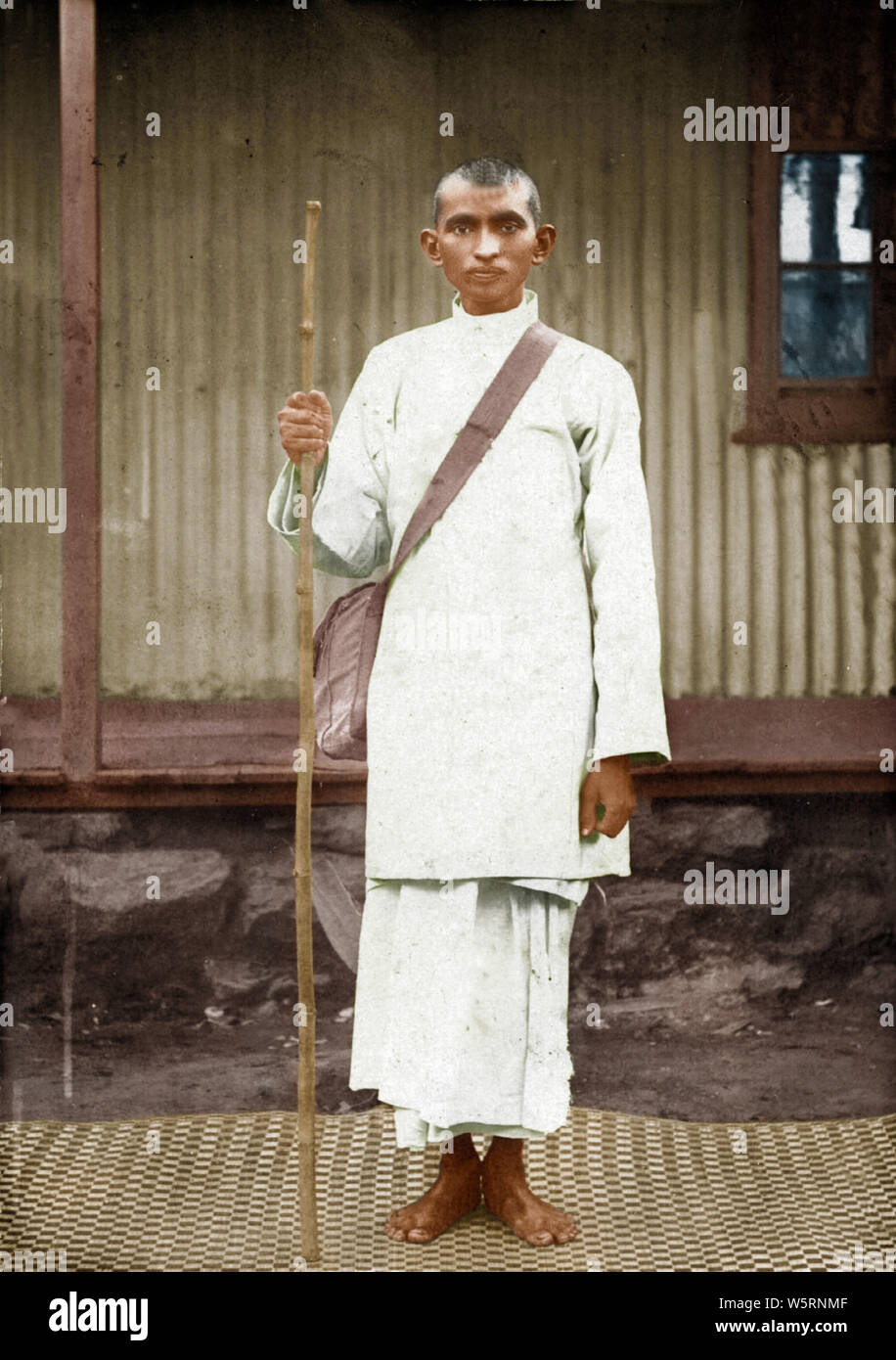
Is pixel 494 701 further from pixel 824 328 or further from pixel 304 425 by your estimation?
pixel 824 328

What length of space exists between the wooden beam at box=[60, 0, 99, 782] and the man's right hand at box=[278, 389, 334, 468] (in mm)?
991

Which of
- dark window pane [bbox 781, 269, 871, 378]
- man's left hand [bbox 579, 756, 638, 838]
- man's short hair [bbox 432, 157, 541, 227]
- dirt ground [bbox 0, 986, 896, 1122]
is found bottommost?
dirt ground [bbox 0, 986, 896, 1122]

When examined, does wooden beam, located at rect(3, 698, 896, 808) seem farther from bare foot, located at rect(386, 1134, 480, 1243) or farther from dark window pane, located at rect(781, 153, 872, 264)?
dark window pane, located at rect(781, 153, 872, 264)

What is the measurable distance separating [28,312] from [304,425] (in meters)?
1.37

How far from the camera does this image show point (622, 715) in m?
5.18

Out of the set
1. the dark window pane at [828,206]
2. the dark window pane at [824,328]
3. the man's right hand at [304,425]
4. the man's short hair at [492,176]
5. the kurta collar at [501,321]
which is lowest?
the man's right hand at [304,425]

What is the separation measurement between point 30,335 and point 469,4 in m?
1.72

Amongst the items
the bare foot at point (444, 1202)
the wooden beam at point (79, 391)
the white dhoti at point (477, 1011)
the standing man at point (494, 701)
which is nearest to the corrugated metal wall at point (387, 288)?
the wooden beam at point (79, 391)

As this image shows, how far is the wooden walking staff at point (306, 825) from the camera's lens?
16.9ft

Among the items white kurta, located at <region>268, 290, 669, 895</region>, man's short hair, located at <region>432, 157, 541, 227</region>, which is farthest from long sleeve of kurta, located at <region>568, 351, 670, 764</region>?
man's short hair, located at <region>432, 157, 541, 227</region>

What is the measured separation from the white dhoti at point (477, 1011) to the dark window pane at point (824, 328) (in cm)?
205

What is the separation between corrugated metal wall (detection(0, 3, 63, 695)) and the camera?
6.14 meters

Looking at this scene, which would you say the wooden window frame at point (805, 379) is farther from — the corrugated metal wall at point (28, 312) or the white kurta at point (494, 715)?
the corrugated metal wall at point (28, 312)

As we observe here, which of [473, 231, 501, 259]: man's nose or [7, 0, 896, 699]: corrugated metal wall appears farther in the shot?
[7, 0, 896, 699]: corrugated metal wall
